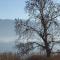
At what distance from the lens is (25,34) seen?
2348cm

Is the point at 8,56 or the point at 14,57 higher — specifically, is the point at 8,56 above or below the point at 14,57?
above

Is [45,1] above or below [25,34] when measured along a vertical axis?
above

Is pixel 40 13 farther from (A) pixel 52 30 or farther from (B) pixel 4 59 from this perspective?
(B) pixel 4 59

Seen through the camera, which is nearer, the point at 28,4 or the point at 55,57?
the point at 55,57

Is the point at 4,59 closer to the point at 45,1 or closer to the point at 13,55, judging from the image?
the point at 13,55

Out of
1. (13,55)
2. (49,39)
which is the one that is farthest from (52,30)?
(13,55)

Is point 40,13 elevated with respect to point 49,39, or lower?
elevated

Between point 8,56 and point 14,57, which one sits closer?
point 8,56

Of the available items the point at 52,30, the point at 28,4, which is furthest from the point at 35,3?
the point at 52,30

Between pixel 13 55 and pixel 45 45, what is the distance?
3.28 meters

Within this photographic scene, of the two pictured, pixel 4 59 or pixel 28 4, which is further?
pixel 28 4

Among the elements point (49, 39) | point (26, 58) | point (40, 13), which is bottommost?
point (26, 58)

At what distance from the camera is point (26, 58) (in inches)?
877

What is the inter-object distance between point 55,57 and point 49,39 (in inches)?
77.0
